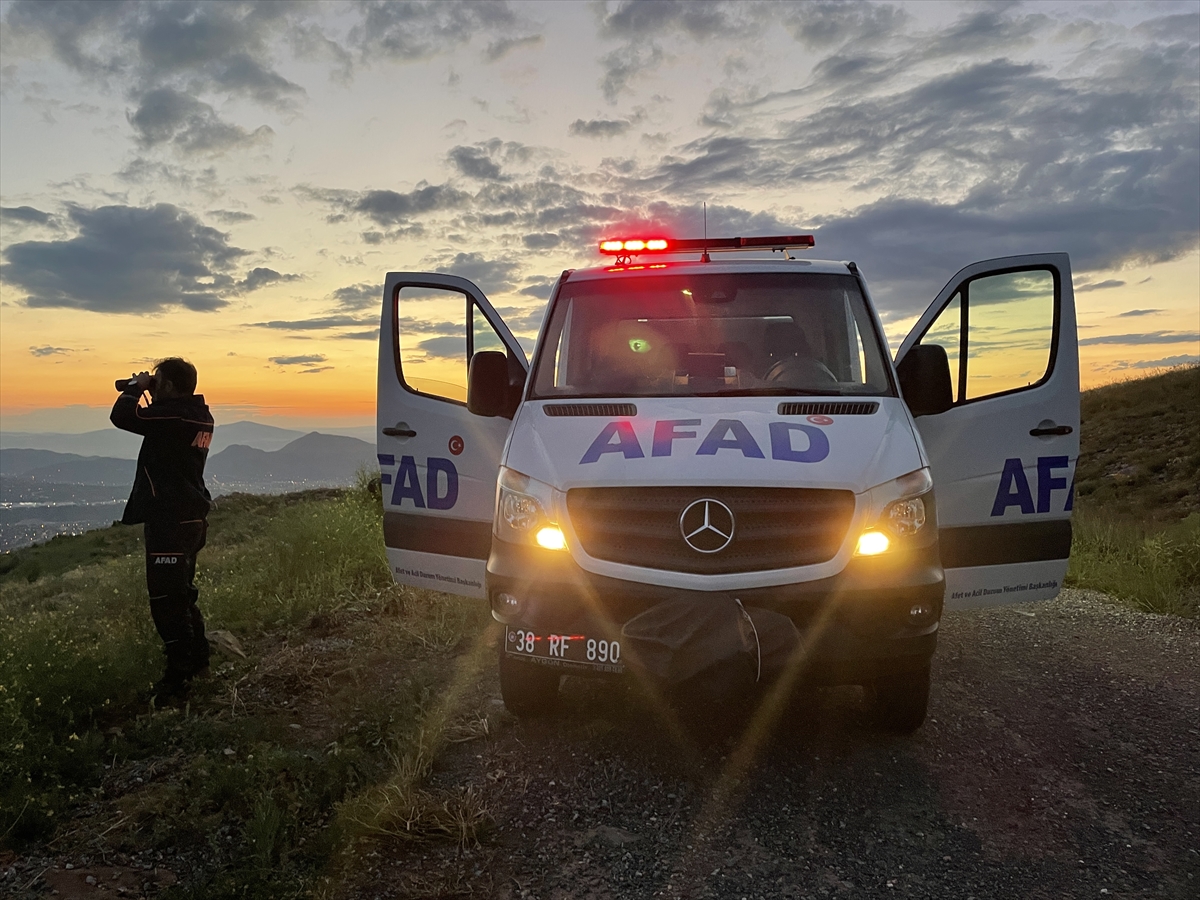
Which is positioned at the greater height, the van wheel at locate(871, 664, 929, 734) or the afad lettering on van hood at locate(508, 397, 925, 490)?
the afad lettering on van hood at locate(508, 397, 925, 490)

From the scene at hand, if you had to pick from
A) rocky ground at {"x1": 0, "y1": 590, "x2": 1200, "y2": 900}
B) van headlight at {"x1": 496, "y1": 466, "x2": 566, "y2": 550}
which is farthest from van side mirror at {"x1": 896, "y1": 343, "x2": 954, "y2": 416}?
van headlight at {"x1": 496, "y1": 466, "x2": 566, "y2": 550}

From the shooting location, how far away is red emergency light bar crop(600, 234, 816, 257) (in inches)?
201

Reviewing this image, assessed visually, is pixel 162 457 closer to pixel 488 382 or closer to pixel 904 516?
pixel 488 382

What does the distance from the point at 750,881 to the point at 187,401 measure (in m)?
3.80

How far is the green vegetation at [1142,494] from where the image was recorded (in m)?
7.73

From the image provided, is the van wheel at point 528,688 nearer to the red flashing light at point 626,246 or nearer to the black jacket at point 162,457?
the black jacket at point 162,457

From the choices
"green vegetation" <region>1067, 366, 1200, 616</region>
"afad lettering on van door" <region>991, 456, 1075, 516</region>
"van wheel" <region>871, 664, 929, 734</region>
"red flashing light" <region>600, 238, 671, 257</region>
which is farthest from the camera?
"green vegetation" <region>1067, 366, 1200, 616</region>

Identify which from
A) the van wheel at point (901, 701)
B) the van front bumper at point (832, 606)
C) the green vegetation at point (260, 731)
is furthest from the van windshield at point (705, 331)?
the green vegetation at point (260, 731)

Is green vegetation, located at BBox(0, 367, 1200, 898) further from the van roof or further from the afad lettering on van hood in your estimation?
the van roof

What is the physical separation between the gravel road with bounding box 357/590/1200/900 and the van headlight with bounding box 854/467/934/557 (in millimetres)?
1051

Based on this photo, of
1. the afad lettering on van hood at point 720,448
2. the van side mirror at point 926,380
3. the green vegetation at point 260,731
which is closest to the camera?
the green vegetation at point 260,731

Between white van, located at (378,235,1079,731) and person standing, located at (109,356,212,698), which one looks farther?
person standing, located at (109,356,212,698)

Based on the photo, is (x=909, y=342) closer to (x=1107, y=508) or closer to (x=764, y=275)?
(x=764, y=275)

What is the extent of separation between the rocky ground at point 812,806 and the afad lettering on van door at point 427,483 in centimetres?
106
